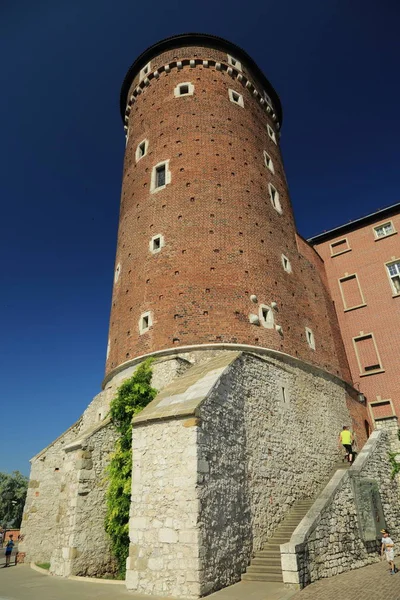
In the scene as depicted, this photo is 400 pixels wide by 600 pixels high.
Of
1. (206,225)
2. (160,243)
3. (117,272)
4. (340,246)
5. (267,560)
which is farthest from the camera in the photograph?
(340,246)

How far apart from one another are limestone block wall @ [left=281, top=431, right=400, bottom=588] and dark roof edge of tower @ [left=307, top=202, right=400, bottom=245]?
46.1 ft

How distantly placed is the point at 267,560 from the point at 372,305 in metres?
16.0

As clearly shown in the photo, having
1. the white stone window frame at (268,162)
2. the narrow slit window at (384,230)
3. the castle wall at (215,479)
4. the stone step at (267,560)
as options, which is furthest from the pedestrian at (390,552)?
the narrow slit window at (384,230)

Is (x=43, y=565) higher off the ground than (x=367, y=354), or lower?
lower

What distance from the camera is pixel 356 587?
339 inches

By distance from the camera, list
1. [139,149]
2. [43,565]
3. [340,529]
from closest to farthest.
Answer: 1. [340,529]
2. [43,565]
3. [139,149]

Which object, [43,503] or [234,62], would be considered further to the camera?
[234,62]

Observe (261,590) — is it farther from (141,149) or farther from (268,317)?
(141,149)

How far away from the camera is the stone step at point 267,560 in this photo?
31.5 ft

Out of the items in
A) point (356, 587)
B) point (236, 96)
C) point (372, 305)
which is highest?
point (236, 96)

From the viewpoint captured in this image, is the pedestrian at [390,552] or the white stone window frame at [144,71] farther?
the white stone window frame at [144,71]

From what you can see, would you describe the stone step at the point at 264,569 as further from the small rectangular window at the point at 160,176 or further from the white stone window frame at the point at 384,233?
the white stone window frame at the point at 384,233

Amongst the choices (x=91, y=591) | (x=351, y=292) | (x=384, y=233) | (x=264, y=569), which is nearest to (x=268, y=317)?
(x=264, y=569)

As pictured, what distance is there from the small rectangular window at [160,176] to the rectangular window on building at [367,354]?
1335cm
